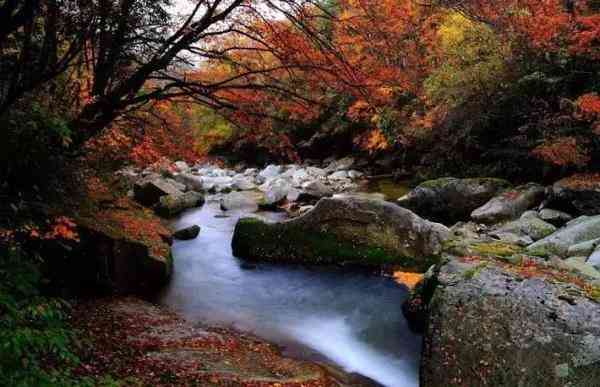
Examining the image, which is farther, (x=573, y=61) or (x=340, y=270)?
(x=573, y=61)

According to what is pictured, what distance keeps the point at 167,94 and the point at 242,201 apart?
14.8 m

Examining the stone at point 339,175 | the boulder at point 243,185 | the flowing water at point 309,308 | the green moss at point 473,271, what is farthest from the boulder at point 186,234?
the stone at point 339,175

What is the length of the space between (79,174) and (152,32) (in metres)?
2.09

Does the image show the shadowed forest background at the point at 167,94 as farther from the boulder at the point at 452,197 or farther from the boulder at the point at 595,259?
the boulder at the point at 595,259

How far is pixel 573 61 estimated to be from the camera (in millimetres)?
15703

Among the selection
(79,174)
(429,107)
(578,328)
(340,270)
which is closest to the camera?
(578,328)

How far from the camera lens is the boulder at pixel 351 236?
1098 centimetres

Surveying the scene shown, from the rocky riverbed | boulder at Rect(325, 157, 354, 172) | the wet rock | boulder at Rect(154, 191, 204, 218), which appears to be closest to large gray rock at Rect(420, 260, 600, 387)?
the rocky riverbed

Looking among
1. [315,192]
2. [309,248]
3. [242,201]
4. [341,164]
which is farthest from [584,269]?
[341,164]

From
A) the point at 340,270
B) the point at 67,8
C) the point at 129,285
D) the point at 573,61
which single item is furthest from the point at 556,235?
the point at 67,8

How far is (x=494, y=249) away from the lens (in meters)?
7.52

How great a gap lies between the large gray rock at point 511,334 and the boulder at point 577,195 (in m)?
8.07

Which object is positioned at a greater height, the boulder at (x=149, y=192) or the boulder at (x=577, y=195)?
the boulder at (x=577, y=195)

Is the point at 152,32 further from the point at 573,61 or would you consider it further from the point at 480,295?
the point at 573,61
